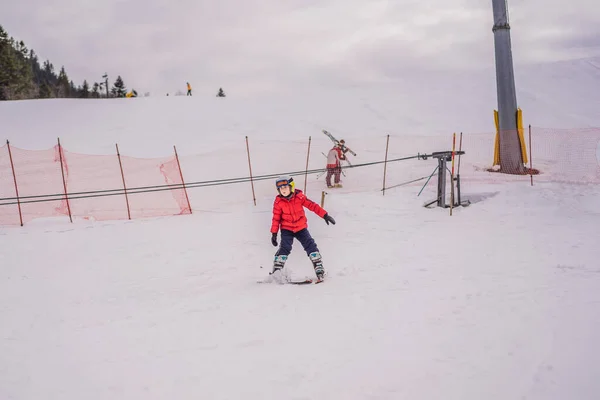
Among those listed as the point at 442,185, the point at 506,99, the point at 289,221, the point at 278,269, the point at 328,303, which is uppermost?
the point at 506,99

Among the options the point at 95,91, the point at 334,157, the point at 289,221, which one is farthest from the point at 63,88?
the point at 289,221

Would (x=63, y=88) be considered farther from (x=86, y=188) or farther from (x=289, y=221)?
(x=289, y=221)

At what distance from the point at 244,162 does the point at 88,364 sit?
60.3 feet

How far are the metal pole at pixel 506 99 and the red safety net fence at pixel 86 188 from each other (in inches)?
432

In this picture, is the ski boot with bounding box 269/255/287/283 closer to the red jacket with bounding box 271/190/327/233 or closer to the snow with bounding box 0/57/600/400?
the snow with bounding box 0/57/600/400

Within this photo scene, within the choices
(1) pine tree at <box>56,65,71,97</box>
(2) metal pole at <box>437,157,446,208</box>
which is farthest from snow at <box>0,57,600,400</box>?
(1) pine tree at <box>56,65,71,97</box>

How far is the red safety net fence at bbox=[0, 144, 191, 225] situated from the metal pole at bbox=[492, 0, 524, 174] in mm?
10979

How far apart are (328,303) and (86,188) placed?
15.1 metres

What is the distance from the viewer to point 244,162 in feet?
74.8

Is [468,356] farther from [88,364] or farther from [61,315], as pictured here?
[61,315]

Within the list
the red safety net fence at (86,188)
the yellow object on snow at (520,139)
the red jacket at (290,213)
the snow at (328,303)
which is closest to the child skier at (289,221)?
the red jacket at (290,213)

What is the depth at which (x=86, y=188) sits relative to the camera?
18.6 metres

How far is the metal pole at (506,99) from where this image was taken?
17.1 metres

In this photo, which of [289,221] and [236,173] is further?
[236,173]
